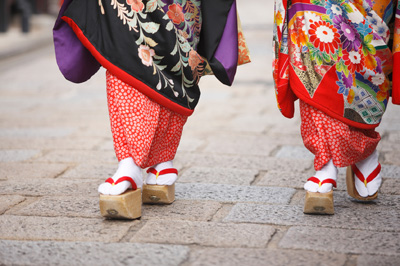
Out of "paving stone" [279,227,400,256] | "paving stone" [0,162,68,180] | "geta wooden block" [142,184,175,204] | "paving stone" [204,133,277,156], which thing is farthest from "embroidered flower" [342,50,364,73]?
"paving stone" [0,162,68,180]

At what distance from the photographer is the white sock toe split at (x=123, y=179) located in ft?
8.07

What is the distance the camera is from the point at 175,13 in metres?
2.56

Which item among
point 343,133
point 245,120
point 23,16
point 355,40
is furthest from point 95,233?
point 23,16

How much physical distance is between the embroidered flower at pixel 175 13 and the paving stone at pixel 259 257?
89 cm

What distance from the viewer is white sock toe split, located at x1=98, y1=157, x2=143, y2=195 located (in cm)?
246

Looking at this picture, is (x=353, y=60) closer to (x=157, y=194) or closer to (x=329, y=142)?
(x=329, y=142)

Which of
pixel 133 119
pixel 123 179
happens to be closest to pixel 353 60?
pixel 133 119

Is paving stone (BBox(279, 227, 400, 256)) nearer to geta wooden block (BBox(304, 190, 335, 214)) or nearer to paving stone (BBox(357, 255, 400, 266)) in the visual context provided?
paving stone (BBox(357, 255, 400, 266))

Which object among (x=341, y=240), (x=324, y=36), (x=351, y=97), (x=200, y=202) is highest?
(x=324, y=36)

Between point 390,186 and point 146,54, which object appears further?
point 390,186

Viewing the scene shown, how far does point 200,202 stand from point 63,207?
0.55m

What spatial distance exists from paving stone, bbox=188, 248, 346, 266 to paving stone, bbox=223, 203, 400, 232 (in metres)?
0.33

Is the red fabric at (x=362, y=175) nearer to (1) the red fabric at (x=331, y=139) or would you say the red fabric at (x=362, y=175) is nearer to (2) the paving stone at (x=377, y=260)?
(1) the red fabric at (x=331, y=139)

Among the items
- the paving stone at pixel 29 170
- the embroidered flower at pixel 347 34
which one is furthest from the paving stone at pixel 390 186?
the paving stone at pixel 29 170
